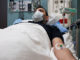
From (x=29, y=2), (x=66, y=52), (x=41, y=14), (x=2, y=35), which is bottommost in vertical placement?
(x=66, y=52)

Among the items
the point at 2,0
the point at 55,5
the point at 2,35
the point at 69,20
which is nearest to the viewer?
the point at 2,35

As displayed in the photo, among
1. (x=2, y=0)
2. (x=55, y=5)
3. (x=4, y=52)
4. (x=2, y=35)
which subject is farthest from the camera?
(x=2, y=0)

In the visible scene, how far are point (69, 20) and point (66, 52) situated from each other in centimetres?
190

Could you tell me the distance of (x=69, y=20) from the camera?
9.29ft

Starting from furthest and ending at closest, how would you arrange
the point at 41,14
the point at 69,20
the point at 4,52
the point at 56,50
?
the point at 69,20
the point at 41,14
the point at 56,50
the point at 4,52

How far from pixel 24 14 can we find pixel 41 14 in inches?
74.3

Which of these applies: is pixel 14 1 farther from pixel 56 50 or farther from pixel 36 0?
pixel 56 50

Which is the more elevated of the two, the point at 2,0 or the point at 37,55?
the point at 2,0

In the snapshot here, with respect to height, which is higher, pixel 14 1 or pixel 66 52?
pixel 14 1

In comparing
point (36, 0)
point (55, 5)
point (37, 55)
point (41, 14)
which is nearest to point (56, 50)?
point (37, 55)

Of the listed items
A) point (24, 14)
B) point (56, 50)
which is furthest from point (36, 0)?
point (56, 50)

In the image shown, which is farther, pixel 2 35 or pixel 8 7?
pixel 8 7

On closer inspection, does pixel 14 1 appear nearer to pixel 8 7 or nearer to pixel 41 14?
pixel 8 7

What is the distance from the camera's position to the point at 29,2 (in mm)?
3547
